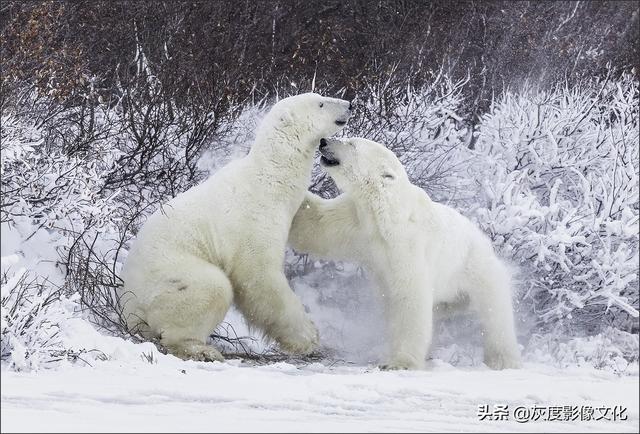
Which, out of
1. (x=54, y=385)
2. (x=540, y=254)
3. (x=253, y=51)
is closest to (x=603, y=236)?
(x=540, y=254)

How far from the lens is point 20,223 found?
18.0ft

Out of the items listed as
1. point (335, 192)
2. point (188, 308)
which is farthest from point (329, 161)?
point (335, 192)

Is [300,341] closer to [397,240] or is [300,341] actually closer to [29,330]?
[397,240]

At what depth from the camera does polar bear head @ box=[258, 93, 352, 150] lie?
5559 mm

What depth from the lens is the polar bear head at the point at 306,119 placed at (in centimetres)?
556

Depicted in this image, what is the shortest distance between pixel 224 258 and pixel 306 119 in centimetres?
89

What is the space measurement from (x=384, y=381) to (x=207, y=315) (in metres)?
1.13

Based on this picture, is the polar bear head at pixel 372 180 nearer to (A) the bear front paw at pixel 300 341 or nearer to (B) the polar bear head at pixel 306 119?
(B) the polar bear head at pixel 306 119

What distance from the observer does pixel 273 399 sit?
371 centimetres

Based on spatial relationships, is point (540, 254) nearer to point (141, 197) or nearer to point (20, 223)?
point (141, 197)

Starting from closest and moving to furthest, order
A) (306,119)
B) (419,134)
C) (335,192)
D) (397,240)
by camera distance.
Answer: (397,240), (306,119), (335,192), (419,134)

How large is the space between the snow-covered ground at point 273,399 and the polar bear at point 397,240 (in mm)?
645

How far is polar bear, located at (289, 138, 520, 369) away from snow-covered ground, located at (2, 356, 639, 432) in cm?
64

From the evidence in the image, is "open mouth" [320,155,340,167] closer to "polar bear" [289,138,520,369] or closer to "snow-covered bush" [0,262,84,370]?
"polar bear" [289,138,520,369]
